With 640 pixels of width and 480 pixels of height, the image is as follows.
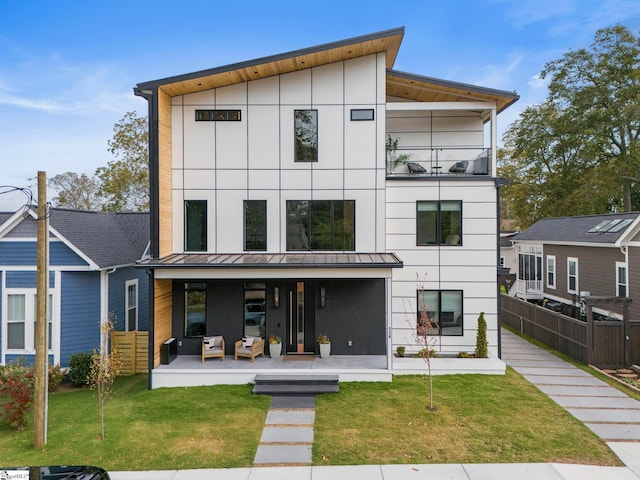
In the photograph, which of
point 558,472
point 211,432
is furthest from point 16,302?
point 558,472

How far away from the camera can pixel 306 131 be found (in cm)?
1320

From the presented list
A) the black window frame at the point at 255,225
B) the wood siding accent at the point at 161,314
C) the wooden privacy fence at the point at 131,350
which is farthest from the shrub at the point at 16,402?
the black window frame at the point at 255,225

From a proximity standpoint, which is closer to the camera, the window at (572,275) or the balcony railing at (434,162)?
the balcony railing at (434,162)

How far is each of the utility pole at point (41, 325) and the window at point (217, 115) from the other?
570 centimetres

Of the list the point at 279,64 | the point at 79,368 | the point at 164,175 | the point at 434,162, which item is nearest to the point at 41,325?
the point at 79,368

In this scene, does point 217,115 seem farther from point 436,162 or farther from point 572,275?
point 572,275

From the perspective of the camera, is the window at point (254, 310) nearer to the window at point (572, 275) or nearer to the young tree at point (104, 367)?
the young tree at point (104, 367)

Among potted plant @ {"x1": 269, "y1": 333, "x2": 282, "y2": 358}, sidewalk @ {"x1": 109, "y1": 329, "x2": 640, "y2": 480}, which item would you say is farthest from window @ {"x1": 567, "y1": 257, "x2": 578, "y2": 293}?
potted plant @ {"x1": 269, "y1": 333, "x2": 282, "y2": 358}

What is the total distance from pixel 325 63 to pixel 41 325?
10.3 meters

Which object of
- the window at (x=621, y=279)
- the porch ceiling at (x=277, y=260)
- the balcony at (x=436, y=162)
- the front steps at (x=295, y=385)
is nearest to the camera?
the front steps at (x=295, y=385)

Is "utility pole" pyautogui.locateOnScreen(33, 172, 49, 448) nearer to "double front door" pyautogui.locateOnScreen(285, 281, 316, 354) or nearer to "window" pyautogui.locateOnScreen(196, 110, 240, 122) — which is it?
"window" pyautogui.locateOnScreen(196, 110, 240, 122)

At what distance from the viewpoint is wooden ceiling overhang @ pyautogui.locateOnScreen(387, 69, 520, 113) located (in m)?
13.5

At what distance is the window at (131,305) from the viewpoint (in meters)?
14.4

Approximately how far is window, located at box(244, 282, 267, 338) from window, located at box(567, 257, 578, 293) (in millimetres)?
15089
